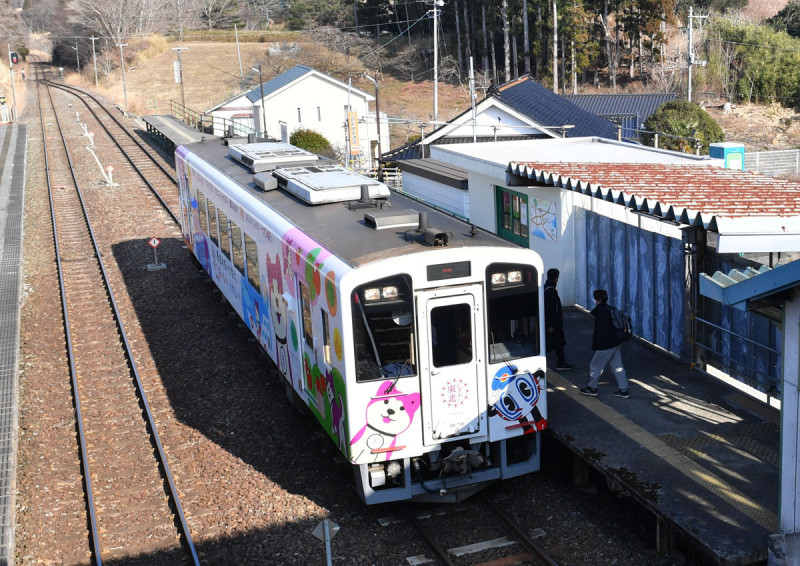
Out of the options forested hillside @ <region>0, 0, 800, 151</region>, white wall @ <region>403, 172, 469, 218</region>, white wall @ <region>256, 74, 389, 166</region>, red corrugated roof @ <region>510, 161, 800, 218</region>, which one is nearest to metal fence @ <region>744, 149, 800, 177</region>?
forested hillside @ <region>0, 0, 800, 151</region>

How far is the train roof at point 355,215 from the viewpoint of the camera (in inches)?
330

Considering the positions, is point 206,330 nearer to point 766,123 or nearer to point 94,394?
point 94,394

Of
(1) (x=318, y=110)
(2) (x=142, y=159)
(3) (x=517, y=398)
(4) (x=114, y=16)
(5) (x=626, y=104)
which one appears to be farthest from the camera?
(4) (x=114, y=16)

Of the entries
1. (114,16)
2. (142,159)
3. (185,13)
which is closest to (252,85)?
(114,16)

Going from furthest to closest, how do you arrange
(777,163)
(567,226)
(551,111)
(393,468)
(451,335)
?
(777,163) < (551,111) < (567,226) < (393,468) < (451,335)

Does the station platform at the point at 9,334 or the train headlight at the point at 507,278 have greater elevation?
the train headlight at the point at 507,278

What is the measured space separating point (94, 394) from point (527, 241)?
22.5 feet

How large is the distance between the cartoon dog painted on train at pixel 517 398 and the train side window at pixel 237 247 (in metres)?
5.15

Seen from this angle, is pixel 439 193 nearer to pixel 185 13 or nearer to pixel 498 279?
pixel 498 279

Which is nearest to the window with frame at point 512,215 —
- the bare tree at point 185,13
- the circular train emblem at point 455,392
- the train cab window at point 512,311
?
the train cab window at point 512,311

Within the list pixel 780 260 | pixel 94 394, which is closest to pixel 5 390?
pixel 94 394

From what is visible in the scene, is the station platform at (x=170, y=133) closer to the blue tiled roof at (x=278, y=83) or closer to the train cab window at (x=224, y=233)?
the blue tiled roof at (x=278, y=83)

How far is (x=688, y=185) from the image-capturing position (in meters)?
10.6

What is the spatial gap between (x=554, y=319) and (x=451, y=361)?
2909 mm
